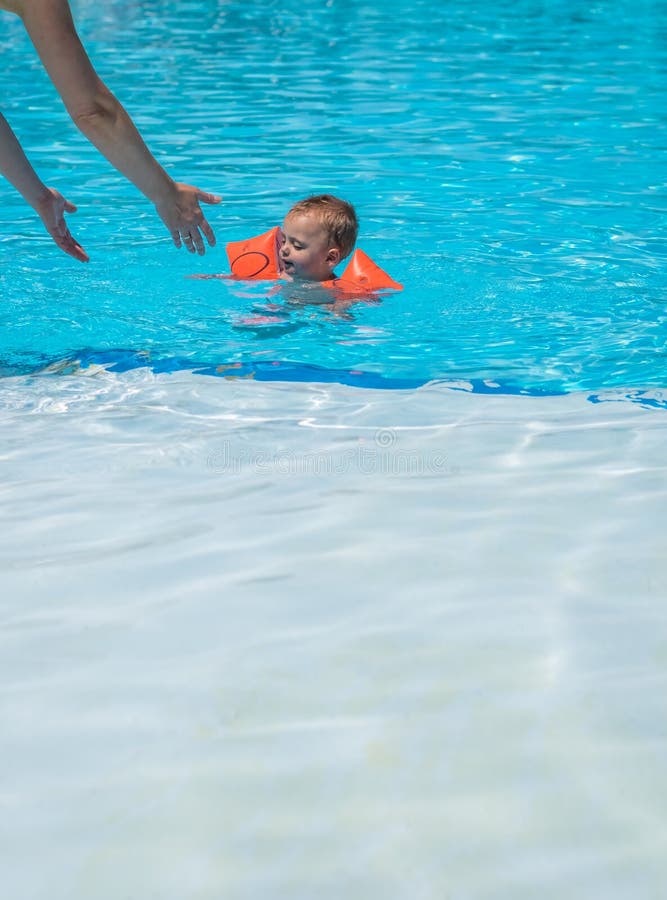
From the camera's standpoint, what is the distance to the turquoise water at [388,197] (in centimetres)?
429

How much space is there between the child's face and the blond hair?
2 cm

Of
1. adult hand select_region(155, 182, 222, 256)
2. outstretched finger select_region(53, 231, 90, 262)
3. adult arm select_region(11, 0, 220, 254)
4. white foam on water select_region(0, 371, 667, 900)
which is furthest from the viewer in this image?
outstretched finger select_region(53, 231, 90, 262)

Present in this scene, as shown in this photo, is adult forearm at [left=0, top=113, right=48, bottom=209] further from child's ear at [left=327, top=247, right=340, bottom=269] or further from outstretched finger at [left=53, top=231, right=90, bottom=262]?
child's ear at [left=327, top=247, right=340, bottom=269]

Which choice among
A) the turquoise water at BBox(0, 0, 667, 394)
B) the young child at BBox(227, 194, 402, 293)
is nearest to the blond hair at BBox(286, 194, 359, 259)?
the young child at BBox(227, 194, 402, 293)

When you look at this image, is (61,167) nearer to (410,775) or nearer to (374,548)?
(374,548)

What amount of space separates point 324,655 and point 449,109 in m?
8.11

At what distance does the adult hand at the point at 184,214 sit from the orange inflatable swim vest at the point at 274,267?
151 centimetres

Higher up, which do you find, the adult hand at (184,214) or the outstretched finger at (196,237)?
the adult hand at (184,214)

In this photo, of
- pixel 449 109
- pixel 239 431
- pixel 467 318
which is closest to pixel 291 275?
pixel 467 318

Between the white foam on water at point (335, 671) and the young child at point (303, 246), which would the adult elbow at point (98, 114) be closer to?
the white foam on water at point (335, 671)

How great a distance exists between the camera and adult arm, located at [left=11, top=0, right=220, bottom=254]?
2973mm

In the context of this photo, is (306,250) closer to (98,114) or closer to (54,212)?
(54,212)

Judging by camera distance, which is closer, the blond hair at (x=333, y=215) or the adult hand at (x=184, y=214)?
the adult hand at (x=184, y=214)

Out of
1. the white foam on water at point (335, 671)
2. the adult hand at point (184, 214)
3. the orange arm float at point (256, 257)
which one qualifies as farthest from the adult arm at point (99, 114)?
the orange arm float at point (256, 257)
